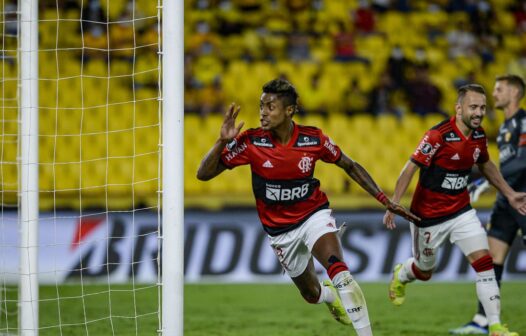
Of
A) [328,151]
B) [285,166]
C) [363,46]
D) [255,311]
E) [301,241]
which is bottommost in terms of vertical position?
[255,311]

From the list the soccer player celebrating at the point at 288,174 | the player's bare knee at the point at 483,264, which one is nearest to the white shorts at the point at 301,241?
the soccer player celebrating at the point at 288,174

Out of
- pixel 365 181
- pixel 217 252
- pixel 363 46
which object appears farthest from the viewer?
pixel 363 46

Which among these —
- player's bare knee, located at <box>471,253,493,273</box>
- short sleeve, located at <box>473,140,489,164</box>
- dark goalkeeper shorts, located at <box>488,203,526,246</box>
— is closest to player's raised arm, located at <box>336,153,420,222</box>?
player's bare knee, located at <box>471,253,493,273</box>

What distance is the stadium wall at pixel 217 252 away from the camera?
1306cm

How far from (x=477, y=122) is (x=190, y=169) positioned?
776 cm

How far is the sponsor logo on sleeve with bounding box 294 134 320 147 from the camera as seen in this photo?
275 inches

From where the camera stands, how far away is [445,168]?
7820 millimetres

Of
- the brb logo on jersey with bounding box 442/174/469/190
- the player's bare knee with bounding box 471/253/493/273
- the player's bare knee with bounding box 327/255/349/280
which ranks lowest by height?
the player's bare knee with bounding box 471/253/493/273

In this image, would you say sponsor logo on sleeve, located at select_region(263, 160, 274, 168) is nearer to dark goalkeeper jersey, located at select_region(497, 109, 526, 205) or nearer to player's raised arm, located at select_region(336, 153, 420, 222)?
player's raised arm, located at select_region(336, 153, 420, 222)

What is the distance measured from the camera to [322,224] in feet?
22.6

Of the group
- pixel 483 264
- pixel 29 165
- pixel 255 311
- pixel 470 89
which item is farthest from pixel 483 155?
pixel 29 165

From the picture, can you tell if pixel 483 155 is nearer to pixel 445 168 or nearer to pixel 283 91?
pixel 445 168

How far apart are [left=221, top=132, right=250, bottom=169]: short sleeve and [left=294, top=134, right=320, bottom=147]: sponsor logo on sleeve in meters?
0.40

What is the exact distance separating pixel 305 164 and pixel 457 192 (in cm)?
171
